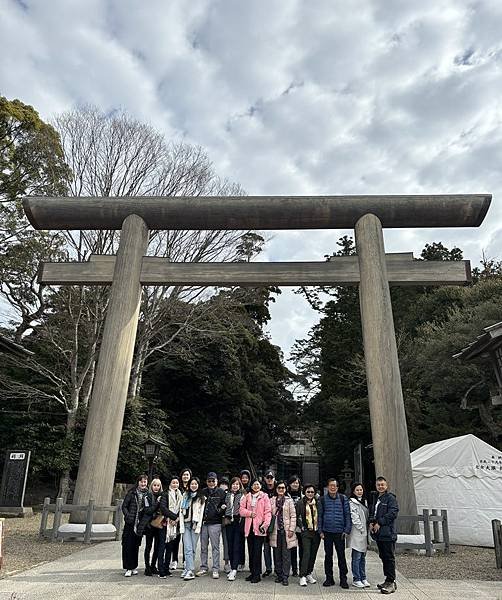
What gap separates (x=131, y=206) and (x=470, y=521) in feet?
33.1

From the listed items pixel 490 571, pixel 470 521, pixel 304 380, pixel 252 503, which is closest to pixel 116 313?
pixel 252 503

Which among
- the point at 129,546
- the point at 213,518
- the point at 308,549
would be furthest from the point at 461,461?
the point at 129,546

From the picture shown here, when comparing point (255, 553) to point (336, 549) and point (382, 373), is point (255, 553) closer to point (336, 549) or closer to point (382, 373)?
point (336, 549)

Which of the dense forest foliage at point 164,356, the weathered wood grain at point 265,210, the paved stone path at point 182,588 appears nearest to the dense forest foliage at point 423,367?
the dense forest foliage at point 164,356

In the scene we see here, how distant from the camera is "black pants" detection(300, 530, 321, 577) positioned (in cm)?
630

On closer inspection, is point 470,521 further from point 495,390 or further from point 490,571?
point 495,390

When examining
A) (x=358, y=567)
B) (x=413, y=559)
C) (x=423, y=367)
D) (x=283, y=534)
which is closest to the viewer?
(x=358, y=567)

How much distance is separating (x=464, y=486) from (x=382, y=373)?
4.26 metres

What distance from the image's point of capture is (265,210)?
10.6 m

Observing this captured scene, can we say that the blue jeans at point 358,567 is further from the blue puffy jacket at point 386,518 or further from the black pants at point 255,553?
the black pants at point 255,553

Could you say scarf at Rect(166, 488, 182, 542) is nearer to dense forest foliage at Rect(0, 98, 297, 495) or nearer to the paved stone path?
the paved stone path

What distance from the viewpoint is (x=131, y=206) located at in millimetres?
10703

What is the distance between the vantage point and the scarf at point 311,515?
250 inches

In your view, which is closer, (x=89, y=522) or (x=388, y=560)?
(x=388, y=560)
